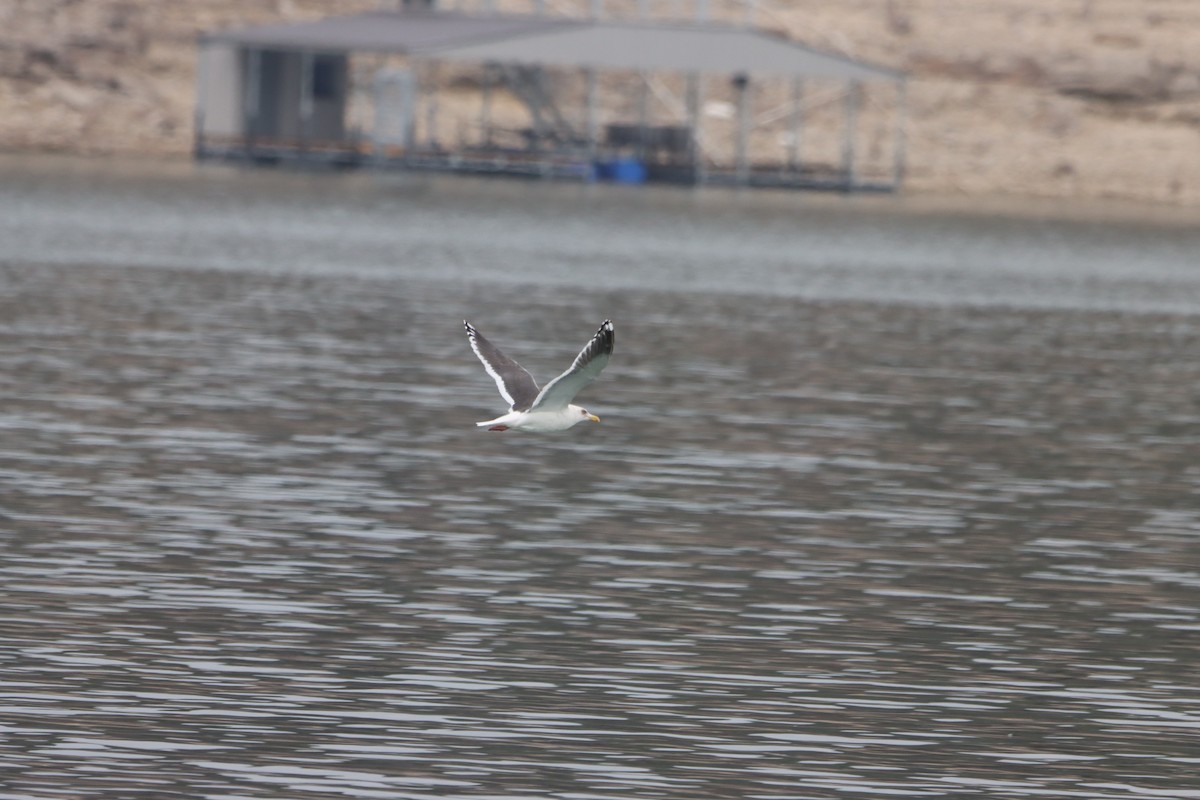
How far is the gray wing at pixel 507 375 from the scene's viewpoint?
2003 centimetres

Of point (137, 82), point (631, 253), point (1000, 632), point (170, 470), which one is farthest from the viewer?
point (137, 82)

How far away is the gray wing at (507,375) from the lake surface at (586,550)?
5.84 ft

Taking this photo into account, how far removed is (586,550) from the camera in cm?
2372

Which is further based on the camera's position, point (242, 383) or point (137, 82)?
point (137, 82)

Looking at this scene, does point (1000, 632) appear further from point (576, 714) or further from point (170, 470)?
point (170, 470)

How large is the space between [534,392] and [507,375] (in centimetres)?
26

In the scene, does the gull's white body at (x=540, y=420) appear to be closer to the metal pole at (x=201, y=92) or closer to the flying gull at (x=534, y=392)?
the flying gull at (x=534, y=392)

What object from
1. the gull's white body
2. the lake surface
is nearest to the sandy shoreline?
the lake surface

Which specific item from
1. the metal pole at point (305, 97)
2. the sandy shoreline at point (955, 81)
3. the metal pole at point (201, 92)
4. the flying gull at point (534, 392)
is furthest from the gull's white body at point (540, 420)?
the sandy shoreline at point (955, 81)

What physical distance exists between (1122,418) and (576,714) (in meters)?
20.4

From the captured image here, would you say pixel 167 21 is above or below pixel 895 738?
above

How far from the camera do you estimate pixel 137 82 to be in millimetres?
112250

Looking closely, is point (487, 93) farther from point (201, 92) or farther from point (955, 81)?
point (955, 81)

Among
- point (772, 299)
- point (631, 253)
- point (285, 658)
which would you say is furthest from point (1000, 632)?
point (631, 253)
